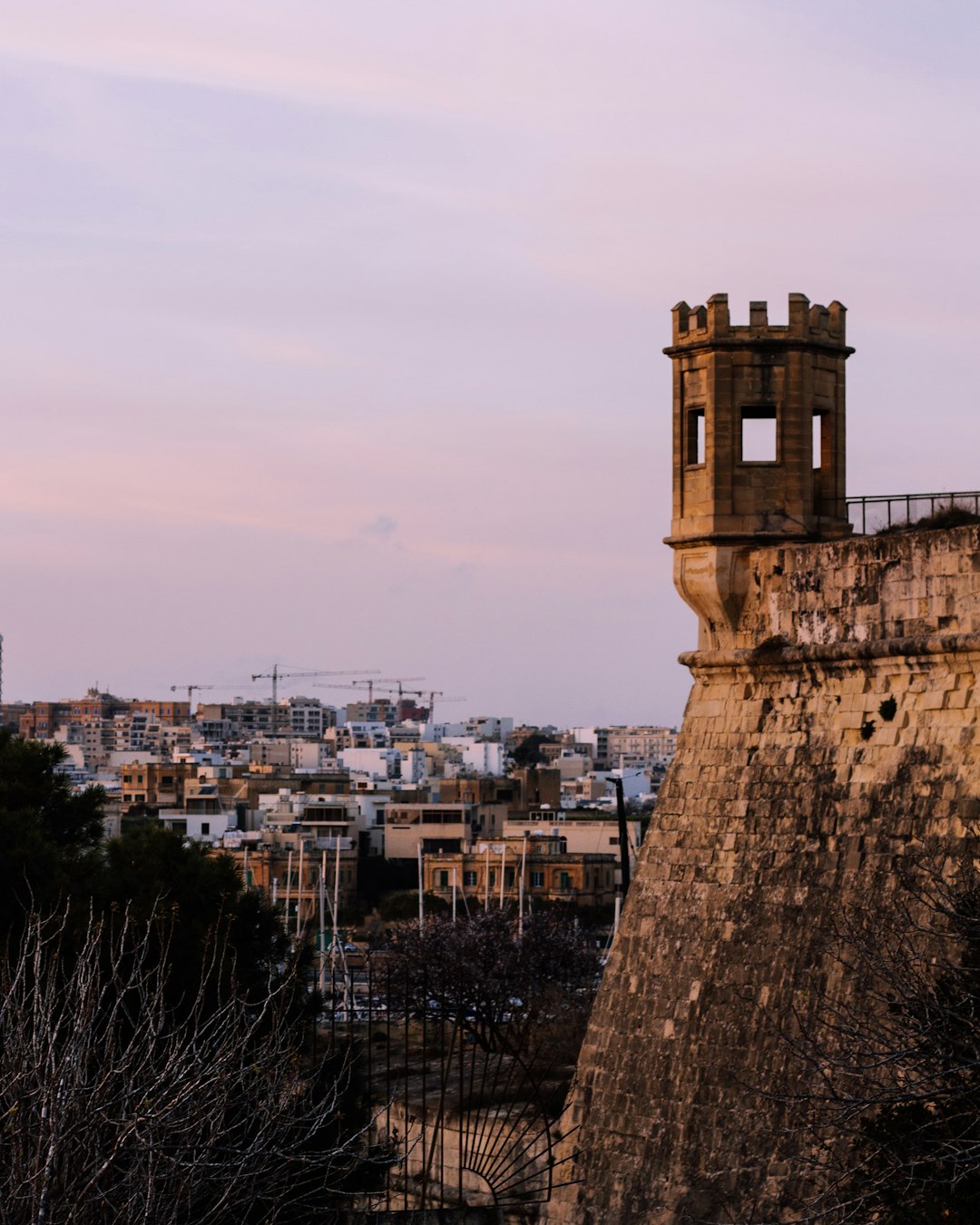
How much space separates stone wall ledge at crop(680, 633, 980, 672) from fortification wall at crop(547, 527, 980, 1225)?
0.05 feet

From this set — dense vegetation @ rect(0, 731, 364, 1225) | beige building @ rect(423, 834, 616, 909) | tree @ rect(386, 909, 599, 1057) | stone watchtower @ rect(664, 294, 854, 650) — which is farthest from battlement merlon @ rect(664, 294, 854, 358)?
beige building @ rect(423, 834, 616, 909)

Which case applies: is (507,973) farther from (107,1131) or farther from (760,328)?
(107,1131)

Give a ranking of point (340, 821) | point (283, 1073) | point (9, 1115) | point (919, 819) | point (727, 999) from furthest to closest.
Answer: point (340, 821), point (727, 999), point (919, 819), point (283, 1073), point (9, 1115)

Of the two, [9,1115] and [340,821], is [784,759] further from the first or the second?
[340,821]

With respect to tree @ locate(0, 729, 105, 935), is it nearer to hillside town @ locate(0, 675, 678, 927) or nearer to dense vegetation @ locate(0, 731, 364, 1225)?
dense vegetation @ locate(0, 731, 364, 1225)

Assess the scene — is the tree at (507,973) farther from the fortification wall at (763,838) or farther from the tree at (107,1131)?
the tree at (107,1131)

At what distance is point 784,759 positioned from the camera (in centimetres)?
1465

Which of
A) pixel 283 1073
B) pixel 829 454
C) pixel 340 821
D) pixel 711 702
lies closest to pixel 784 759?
pixel 711 702

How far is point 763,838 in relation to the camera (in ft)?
47.7

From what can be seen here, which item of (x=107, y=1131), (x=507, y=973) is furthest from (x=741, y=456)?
(x=507, y=973)

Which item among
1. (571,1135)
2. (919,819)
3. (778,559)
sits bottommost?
(571,1135)

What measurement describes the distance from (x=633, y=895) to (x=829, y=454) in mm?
3477

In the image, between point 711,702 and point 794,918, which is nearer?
point 794,918

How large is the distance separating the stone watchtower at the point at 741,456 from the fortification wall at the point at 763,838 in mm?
254
